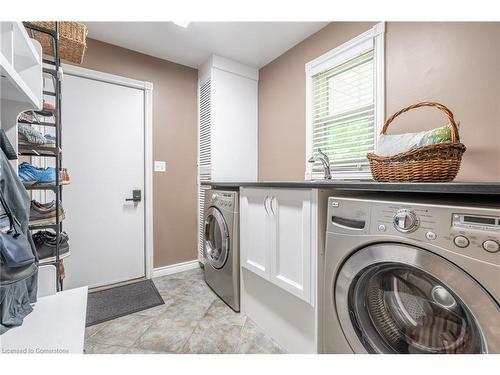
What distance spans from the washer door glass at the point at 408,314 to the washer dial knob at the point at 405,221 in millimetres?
141

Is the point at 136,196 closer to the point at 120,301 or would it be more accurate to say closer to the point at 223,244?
the point at 120,301

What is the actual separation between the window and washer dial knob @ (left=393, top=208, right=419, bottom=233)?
1.02 metres

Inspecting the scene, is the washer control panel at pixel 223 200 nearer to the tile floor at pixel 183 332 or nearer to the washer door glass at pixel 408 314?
the tile floor at pixel 183 332

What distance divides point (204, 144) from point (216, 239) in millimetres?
1150

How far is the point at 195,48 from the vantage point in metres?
2.33

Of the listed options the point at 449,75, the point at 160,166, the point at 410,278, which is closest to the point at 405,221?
the point at 410,278

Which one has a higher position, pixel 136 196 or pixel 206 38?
pixel 206 38

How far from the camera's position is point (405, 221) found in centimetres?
78

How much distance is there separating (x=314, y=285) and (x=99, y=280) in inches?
85.1

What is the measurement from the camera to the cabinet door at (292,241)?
1179mm

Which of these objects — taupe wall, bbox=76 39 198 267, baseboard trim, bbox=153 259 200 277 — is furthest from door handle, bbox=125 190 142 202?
baseboard trim, bbox=153 259 200 277

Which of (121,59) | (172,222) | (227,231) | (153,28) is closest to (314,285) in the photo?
(227,231)

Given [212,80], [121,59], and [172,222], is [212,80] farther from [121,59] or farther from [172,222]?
[172,222]

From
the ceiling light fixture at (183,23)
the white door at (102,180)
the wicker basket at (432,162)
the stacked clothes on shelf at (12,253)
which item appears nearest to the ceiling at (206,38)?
the ceiling light fixture at (183,23)
